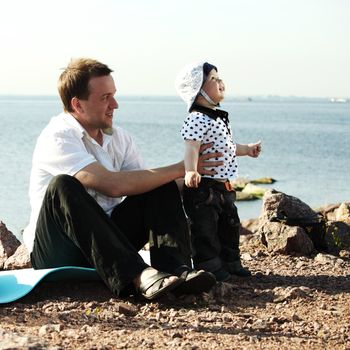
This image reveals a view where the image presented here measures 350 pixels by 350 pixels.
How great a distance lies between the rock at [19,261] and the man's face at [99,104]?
1.50 metres

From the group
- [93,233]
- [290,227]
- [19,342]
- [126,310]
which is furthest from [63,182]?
[290,227]

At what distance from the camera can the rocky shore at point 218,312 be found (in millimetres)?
4938

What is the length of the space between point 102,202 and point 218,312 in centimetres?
122

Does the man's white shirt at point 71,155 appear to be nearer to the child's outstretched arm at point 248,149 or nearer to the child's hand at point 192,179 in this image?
the child's hand at point 192,179

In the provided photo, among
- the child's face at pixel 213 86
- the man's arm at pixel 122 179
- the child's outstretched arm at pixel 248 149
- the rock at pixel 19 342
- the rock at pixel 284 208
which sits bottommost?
the rock at pixel 19 342

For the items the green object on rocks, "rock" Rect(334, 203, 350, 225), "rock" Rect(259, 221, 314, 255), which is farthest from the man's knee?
the green object on rocks

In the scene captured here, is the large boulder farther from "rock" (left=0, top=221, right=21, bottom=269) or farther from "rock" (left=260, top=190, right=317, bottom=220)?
"rock" (left=0, top=221, right=21, bottom=269)

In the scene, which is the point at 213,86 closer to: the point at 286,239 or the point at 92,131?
the point at 92,131

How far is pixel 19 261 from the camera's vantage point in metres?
7.44

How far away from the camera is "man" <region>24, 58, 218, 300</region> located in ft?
19.0

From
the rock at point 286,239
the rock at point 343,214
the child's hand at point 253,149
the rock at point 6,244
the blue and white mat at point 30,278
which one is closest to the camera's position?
the blue and white mat at point 30,278

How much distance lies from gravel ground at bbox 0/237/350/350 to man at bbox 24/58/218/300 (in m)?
0.18

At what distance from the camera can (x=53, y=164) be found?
6.27 metres

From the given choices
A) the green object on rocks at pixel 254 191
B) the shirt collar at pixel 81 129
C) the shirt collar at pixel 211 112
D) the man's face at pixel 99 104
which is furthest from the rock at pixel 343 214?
the green object on rocks at pixel 254 191
